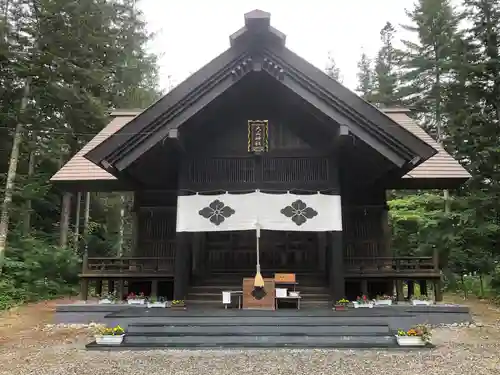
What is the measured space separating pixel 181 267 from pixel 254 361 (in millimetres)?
3951

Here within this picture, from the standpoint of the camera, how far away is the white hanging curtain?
30.5 feet

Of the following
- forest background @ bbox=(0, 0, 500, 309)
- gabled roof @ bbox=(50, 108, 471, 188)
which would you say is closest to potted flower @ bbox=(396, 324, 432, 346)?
gabled roof @ bbox=(50, 108, 471, 188)

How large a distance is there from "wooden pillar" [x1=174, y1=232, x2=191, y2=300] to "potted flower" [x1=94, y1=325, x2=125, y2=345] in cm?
239

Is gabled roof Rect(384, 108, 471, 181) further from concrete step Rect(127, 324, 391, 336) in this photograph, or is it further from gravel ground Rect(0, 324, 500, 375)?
concrete step Rect(127, 324, 391, 336)

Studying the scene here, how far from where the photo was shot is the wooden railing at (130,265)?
409 inches

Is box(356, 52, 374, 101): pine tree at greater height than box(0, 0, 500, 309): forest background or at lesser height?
greater

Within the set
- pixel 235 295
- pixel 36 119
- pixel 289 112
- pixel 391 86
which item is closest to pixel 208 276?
pixel 235 295

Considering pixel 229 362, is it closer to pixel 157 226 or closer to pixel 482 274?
pixel 157 226

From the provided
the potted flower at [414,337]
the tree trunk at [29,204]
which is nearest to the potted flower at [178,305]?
the potted flower at [414,337]

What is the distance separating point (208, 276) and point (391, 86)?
60.7ft

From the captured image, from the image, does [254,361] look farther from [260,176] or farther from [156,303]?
[260,176]

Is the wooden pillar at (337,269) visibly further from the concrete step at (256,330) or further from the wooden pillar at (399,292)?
the concrete step at (256,330)

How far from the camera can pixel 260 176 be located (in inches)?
394

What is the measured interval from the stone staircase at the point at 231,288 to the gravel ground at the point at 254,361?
3057 millimetres
